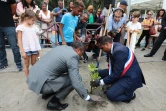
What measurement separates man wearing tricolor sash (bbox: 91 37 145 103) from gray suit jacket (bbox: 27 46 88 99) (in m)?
0.66

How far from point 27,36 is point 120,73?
186 cm

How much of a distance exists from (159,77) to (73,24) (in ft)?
8.05

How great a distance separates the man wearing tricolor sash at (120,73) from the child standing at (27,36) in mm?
1294

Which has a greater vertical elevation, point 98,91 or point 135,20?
point 135,20

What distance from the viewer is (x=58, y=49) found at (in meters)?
2.47

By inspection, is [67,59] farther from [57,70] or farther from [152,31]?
[152,31]

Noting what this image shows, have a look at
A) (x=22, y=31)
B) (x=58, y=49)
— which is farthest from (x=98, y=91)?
(x=22, y=31)

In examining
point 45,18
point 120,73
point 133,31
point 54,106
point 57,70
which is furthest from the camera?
point 45,18

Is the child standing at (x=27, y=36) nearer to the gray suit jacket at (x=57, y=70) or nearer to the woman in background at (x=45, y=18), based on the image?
the gray suit jacket at (x=57, y=70)

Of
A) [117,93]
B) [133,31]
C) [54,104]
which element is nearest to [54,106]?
[54,104]

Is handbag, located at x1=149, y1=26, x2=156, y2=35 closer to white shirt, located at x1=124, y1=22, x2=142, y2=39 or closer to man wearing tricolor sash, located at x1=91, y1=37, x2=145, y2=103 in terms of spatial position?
white shirt, located at x1=124, y1=22, x2=142, y2=39

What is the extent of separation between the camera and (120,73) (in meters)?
2.84

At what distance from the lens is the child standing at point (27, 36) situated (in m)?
3.06

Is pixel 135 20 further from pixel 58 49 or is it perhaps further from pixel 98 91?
pixel 58 49
